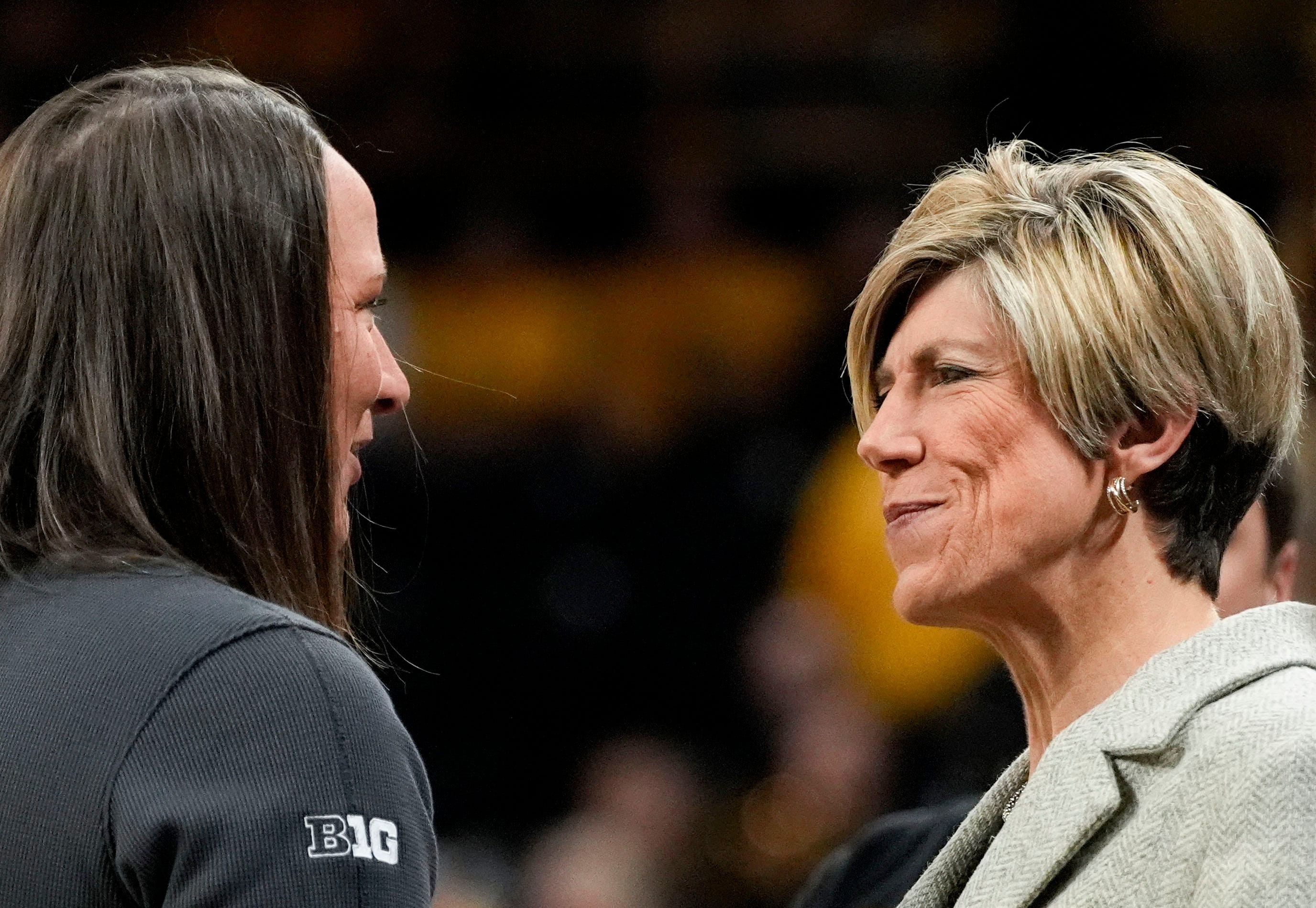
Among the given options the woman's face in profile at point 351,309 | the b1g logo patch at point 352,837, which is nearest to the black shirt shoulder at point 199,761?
the b1g logo patch at point 352,837

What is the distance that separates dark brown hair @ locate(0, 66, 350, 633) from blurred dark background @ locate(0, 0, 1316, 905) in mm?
3060

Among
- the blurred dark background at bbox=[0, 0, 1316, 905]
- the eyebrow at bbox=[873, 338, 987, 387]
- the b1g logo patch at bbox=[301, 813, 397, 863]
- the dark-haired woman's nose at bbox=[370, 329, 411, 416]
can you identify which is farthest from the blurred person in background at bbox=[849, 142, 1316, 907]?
the blurred dark background at bbox=[0, 0, 1316, 905]

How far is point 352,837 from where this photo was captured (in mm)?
1021

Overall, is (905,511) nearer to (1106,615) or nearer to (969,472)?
(969,472)

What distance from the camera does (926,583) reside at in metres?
1.65

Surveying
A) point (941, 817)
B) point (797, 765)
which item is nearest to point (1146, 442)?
point (941, 817)

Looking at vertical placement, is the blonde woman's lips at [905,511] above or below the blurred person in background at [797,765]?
above

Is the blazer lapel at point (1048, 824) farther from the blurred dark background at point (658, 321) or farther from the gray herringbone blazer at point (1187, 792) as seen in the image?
the blurred dark background at point (658, 321)

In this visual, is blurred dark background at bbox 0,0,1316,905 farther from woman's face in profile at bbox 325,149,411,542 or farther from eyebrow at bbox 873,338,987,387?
woman's face in profile at bbox 325,149,411,542

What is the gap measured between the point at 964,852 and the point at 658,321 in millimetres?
3414

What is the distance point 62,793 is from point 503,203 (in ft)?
14.0

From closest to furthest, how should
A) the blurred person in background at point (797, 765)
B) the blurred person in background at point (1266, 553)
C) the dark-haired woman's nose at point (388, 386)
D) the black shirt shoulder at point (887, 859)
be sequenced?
the dark-haired woman's nose at point (388, 386) < the black shirt shoulder at point (887, 859) < the blurred person in background at point (1266, 553) < the blurred person in background at point (797, 765)

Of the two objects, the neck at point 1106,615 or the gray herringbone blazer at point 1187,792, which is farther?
the neck at point 1106,615

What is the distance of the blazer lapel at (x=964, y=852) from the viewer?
5.52 ft
